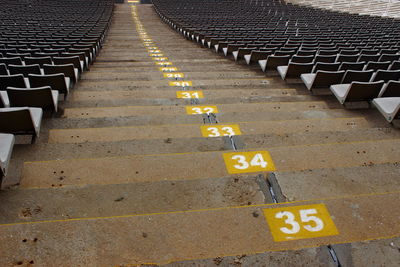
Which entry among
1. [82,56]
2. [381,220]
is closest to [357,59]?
[381,220]

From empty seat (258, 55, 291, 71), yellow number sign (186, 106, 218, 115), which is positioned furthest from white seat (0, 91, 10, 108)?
empty seat (258, 55, 291, 71)

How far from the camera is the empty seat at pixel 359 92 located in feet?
13.6

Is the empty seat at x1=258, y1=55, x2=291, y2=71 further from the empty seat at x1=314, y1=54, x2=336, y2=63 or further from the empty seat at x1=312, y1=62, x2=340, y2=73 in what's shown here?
the empty seat at x1=312, y1=62, x2=340, y2=73

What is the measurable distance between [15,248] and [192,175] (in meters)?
1.46

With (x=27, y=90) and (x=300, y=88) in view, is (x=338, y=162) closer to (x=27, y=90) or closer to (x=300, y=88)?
(x=300, y=88)

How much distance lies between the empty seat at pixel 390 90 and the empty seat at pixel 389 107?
32 cm

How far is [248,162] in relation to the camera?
111 inches

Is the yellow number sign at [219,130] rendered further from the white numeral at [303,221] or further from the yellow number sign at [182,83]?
the yellow number sign at [182,83]

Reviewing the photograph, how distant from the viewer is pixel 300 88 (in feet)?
18.8

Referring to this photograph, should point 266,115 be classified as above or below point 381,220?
below

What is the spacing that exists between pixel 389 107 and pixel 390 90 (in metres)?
0.65

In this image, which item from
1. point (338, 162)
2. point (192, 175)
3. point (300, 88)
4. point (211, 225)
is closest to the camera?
point (211, 225)

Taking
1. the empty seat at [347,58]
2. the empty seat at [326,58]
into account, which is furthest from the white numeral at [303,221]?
the empty seat at [347,58]

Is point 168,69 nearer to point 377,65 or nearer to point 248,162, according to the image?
point 377,65
